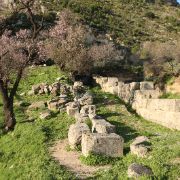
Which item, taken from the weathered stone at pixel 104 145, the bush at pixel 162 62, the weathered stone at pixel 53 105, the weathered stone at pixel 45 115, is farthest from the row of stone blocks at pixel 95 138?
the bush at pixel 162 62

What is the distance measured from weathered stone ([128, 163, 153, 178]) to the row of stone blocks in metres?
2.06

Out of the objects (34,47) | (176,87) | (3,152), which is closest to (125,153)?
(3,152)

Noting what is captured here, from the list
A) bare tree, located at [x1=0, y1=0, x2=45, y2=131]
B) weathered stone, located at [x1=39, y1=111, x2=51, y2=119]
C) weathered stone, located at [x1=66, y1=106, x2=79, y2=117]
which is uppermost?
bare tree, located at [x1=0, y1=0, x2=45, y2=131]

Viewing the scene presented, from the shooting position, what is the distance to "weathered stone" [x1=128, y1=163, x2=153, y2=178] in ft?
44.1

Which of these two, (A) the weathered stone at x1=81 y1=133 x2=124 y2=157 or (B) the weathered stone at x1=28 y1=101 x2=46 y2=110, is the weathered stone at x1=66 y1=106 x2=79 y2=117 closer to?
(B) the weathered stone at x1=28 y1=101 x2=46 y2=110

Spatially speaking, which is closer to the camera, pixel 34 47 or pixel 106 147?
pixel 106 147

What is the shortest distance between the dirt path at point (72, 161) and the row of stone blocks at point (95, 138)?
0.39 m

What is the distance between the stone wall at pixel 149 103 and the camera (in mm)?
22719

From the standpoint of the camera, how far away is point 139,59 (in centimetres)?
5806

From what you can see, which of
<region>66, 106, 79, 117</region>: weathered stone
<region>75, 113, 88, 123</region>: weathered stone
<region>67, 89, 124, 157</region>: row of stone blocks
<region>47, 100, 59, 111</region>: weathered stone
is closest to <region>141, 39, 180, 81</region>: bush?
<region>47, 100, 59, 111</region>: weathered stone

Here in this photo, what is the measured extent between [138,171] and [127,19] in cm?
6963

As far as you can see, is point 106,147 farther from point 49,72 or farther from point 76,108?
point 49,72

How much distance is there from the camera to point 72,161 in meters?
16.0

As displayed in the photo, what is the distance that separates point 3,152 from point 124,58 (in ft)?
131
